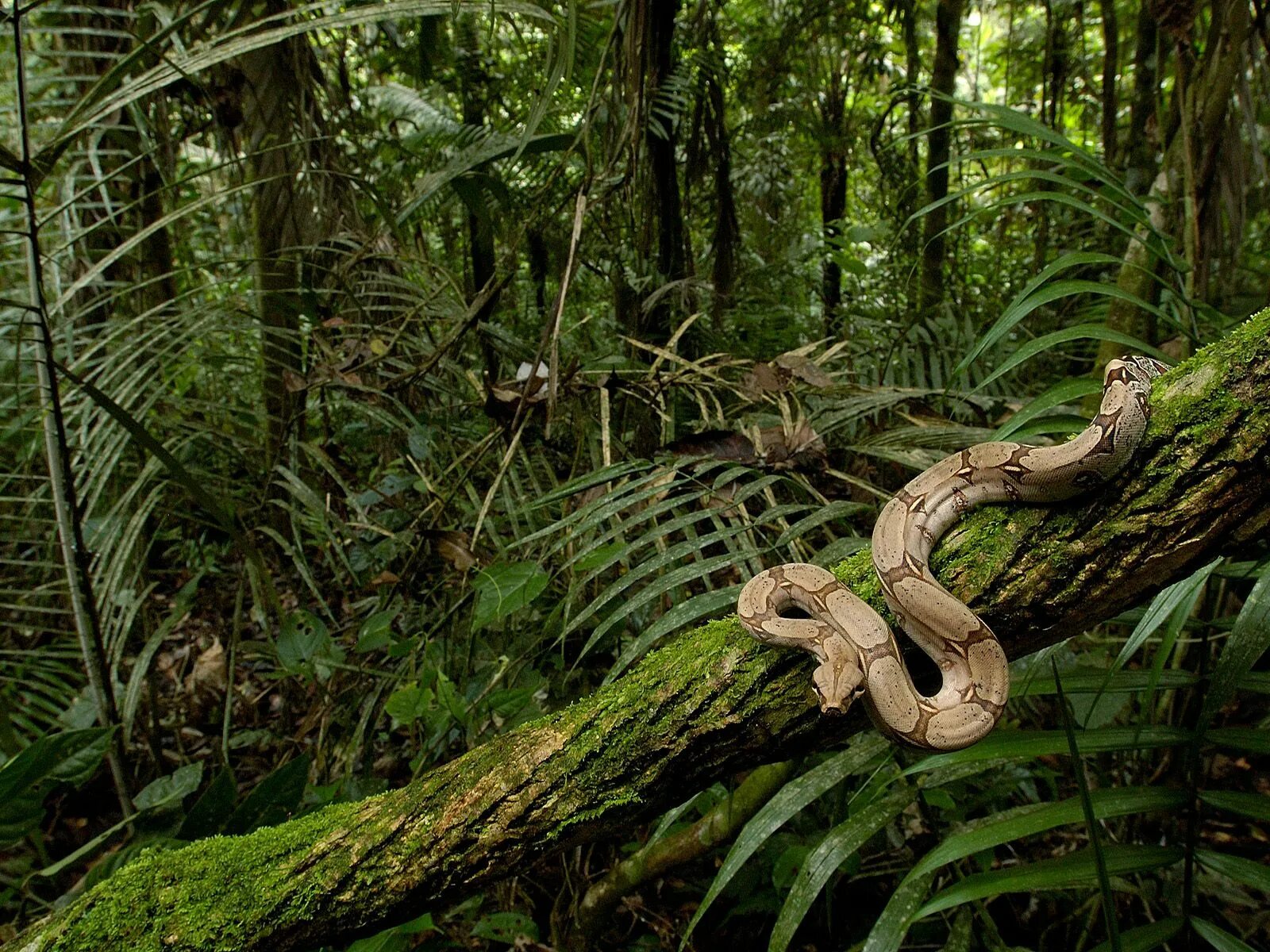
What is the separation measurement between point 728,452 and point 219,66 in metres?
3.60

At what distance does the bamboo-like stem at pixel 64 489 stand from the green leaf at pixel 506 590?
1.30m

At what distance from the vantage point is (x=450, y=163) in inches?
132

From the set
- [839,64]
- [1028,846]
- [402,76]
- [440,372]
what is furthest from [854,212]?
[1028,846]

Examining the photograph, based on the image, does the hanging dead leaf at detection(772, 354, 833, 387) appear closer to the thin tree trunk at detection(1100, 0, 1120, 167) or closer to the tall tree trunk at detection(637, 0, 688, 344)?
the tall tree trunk at detection(637, 0, 688, 344)

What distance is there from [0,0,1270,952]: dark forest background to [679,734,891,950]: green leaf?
0.6 inches

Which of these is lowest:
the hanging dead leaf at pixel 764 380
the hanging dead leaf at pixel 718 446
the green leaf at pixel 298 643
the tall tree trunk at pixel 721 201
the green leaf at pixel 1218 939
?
the green leaf at pixel 1218 939

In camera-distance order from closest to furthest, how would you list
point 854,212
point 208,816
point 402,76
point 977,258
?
point 208,816 < point 977,258 < point 402,76 < point 854,212

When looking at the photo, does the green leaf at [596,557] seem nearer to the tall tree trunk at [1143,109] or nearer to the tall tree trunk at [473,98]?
the tall tree trunk at [473,98]

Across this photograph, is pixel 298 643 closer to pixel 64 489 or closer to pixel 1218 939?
pixel 64 489

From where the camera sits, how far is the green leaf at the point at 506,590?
2436 millimetres

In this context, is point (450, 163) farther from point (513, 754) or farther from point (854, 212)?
point (854, 212)

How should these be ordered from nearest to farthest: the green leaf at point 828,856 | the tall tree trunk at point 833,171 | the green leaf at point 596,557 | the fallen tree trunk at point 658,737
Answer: the fallen tree trunk at point 658,737
the green leaf at point 828,856
the green leaf at point 596,557
the tall tree trunk at point 833,171

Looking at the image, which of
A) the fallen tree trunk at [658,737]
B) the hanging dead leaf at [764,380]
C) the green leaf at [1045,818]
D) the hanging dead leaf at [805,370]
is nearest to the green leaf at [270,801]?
the fallen tree trunk at [658,737]

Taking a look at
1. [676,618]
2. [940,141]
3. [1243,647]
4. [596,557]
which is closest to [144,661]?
[596,557]
